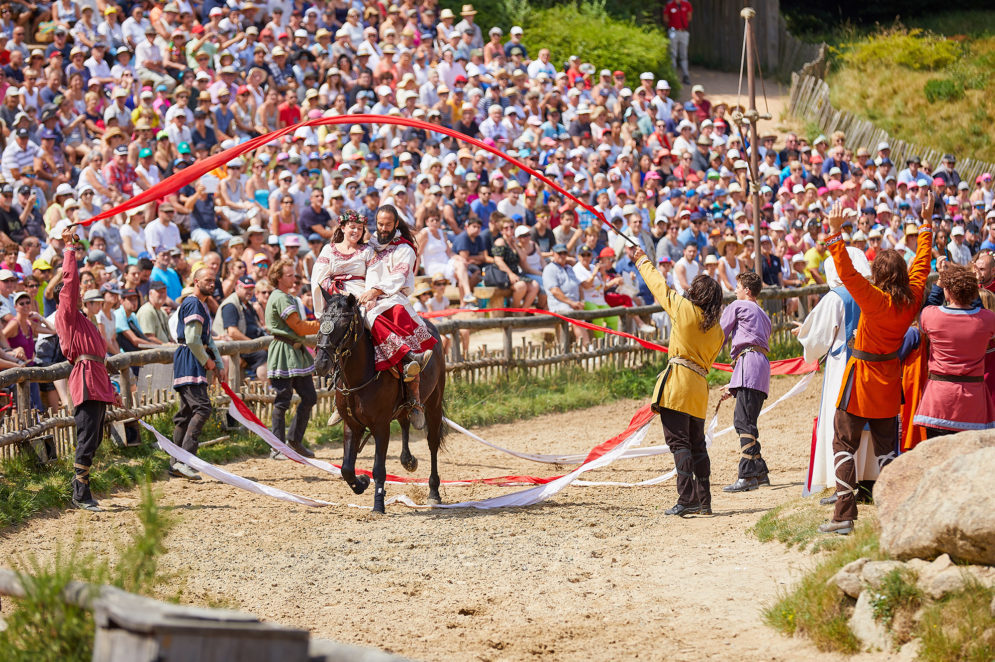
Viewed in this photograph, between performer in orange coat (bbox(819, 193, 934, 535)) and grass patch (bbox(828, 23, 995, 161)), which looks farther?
grass patch (bbox(828, 23, 995, 161))

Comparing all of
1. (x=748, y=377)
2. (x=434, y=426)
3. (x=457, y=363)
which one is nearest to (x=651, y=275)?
(x=748, y=377)

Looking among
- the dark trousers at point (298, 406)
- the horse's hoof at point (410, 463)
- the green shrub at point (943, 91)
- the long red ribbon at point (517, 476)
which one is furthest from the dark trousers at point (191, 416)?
the green shrub at point (943, 91)

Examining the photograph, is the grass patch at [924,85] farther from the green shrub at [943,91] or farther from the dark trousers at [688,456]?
the dark trousers at [688,456]

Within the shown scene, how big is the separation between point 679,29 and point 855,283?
23296 mm

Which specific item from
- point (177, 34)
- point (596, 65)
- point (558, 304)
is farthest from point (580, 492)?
point (596, 65)

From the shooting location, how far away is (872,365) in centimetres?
787

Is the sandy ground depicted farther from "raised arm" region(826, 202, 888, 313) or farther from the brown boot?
"raised arm" region(826, 202, 888, 313)

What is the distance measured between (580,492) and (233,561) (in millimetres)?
3435

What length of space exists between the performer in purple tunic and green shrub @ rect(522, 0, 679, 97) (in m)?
16.4

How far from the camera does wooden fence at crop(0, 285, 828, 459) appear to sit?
421 inches

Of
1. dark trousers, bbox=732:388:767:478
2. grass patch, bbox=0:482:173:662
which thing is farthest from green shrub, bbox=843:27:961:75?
grass patch, bbox=0:482:173:662

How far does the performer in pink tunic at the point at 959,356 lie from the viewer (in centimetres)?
787

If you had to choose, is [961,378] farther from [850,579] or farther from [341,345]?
[341,345]

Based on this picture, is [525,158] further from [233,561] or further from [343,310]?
[233,561]
